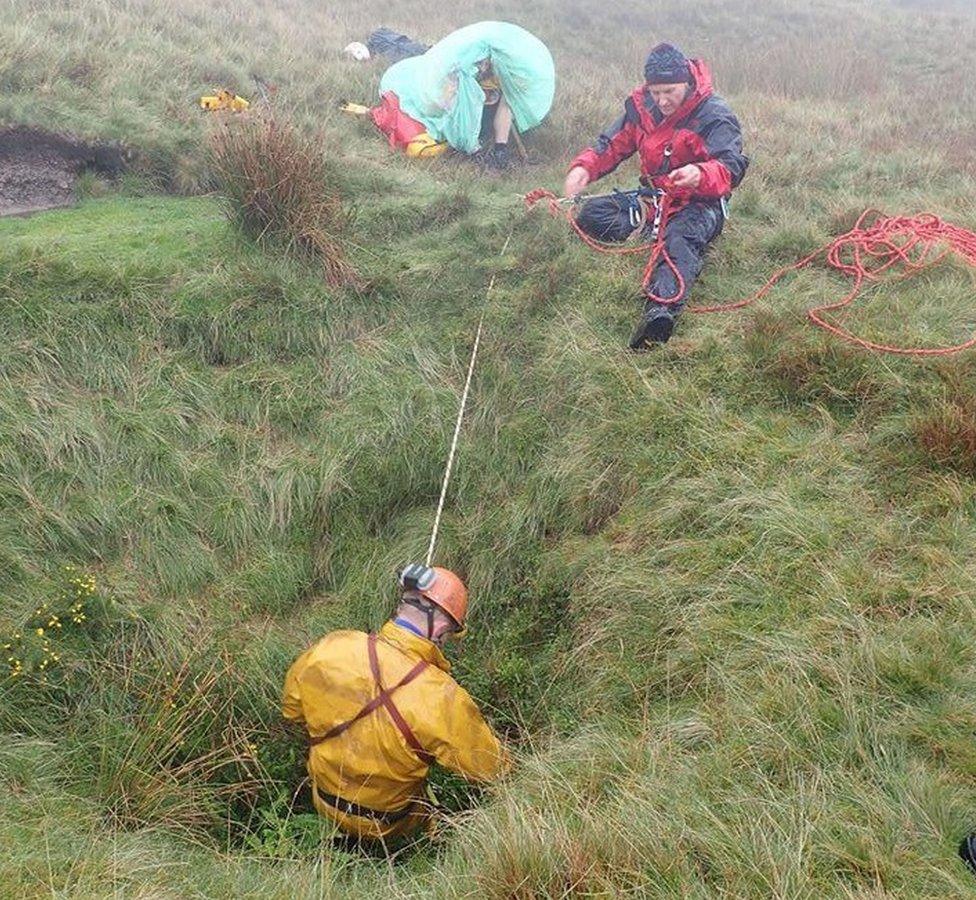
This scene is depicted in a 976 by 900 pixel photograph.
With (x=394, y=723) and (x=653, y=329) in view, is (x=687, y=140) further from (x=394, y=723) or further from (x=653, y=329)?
(x=394, y=723)

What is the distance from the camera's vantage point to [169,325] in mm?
5281

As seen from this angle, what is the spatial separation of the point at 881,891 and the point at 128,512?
3.82 metres

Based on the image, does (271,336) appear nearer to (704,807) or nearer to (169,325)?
(169,325)

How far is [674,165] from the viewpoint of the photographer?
586 centimetres

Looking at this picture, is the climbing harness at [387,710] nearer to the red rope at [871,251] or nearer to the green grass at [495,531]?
the green grass at [495,531]

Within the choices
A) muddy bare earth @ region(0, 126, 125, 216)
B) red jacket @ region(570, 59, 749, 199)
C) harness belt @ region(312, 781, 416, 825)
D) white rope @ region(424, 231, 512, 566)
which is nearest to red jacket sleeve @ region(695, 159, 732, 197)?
red jacket @ region(570, 59, 749, 199)

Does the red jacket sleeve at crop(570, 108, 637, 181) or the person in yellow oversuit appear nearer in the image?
the person in yellow oversuit

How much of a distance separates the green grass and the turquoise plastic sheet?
1.28 meters

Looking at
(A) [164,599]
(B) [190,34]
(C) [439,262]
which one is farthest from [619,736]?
(B) [190,34]

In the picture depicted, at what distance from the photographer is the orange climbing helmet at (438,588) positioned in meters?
3.62

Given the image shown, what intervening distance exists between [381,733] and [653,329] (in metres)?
2.97

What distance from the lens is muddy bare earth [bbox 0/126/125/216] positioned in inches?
252

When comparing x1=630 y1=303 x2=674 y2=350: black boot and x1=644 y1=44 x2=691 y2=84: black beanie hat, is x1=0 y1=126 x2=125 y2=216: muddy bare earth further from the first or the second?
x1=630 y1=303 x2=674 y2=350: black boot

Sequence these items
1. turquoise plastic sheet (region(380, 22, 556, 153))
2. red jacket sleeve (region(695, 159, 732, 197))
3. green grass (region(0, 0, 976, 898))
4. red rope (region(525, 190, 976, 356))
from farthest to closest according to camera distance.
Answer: turquoise plastic sheet (region(380, 22, 556, 153))
red jacket sleeve (region(695, 159, 732, 197))
red rope (region(525, 190, 976, 356))
green grass (region(0, 0, 976, 898))
